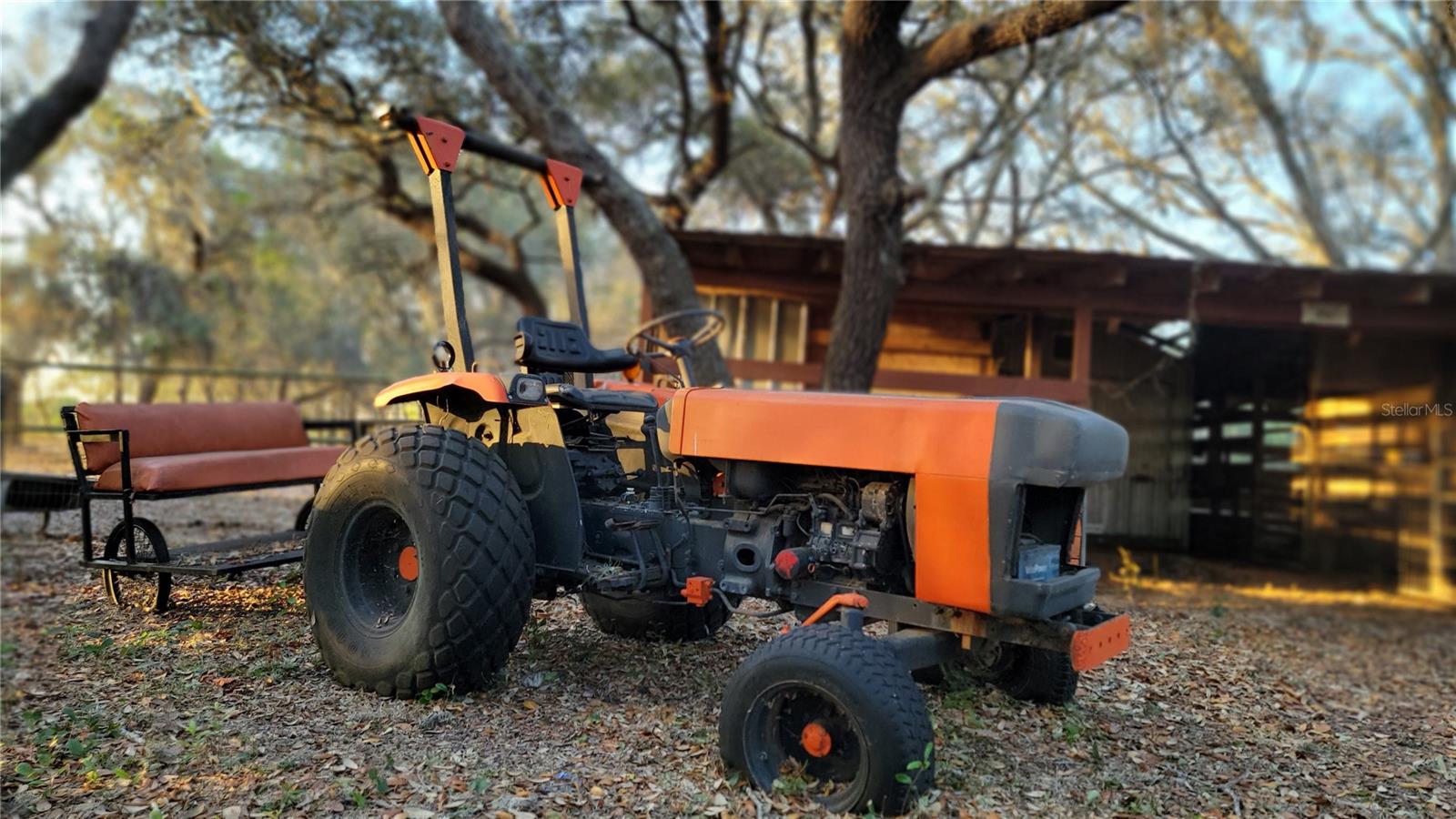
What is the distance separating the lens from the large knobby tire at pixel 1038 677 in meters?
3.75

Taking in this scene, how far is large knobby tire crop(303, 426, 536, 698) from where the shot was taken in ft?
10.5

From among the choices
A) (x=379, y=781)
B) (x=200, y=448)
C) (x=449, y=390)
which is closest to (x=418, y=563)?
(x=449, y=390)

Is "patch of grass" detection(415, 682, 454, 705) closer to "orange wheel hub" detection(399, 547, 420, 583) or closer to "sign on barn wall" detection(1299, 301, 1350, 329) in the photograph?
"orange wheel hub" detection(399, 547, 420, 583)

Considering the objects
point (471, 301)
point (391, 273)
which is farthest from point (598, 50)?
point (471, 301)

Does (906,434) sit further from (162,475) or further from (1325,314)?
(1325,314)

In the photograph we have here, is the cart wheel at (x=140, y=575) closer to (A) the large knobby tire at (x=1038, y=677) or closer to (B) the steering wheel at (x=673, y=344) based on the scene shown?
(B) the steering wheel at (x=673, y=344)

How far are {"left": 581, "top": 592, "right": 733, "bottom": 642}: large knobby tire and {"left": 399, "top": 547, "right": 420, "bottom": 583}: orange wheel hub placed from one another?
96cm

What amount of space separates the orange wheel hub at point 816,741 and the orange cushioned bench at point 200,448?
3.17 metres

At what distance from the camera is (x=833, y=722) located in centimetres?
275

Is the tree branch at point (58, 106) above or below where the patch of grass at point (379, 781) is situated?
above

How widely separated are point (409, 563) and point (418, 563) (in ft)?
0.31

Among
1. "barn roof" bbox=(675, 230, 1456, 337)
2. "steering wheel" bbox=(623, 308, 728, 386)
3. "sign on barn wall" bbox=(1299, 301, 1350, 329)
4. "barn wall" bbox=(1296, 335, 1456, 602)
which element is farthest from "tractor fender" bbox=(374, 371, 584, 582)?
"barn wall" bbox=(1296, 335, 1456, 602)

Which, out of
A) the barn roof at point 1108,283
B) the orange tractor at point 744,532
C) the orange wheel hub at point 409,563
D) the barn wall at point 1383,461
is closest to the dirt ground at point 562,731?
the orange tractor at point 744,532

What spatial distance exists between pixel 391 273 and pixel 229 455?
13.9 meters
